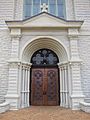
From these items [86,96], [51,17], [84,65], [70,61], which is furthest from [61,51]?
[86,96]

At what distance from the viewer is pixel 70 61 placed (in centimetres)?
768

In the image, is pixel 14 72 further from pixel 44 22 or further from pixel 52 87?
pixel 44 22

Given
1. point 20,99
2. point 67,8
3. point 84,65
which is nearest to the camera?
point 20,99

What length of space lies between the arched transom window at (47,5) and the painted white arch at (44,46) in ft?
6.91

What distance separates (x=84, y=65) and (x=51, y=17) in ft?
10.5

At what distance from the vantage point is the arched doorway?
8.36 metres

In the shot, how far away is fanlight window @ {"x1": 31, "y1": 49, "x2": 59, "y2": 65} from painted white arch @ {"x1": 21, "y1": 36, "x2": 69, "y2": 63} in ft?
0.92

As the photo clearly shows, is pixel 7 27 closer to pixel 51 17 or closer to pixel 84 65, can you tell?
pixel 51 17

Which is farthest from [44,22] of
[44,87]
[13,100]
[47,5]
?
[13,100]

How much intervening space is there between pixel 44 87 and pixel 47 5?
5.08m

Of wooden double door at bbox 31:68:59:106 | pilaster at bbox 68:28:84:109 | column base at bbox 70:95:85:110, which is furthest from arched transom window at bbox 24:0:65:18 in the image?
column base at bbox 70:95:85:110

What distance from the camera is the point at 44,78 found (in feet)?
28.1

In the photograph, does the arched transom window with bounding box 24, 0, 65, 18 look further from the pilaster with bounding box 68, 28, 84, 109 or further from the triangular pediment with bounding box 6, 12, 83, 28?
the pilaster with bounding box 68, 28, 84, 109

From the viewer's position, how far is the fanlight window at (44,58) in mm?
8820
